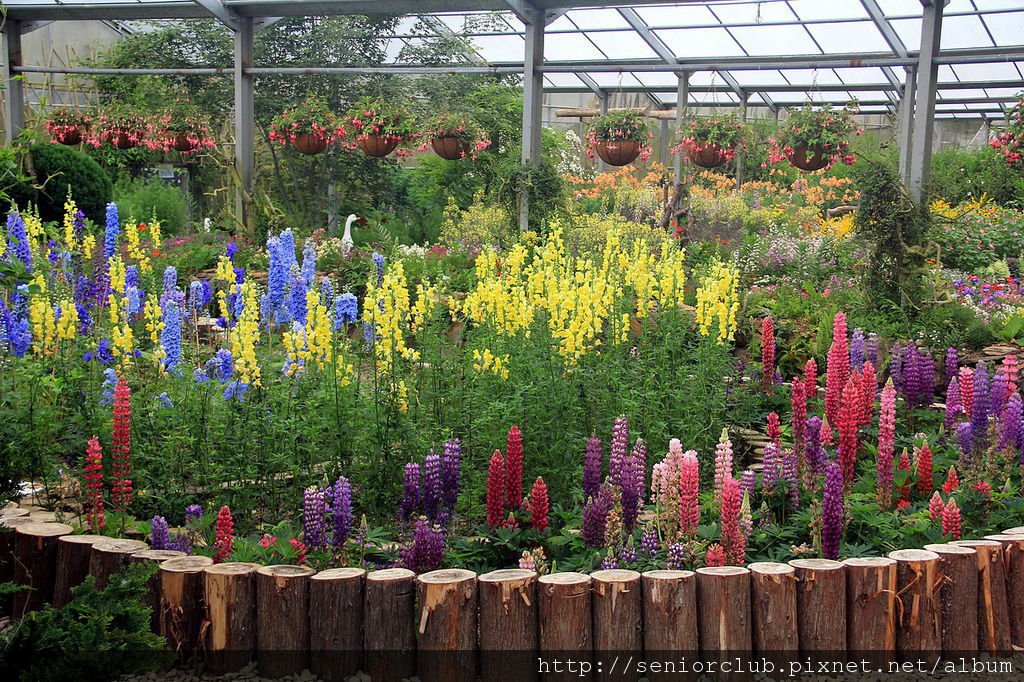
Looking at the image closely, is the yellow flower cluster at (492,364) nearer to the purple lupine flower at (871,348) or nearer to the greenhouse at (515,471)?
the greenhouse at (515,471)

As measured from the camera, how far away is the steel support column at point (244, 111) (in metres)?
12.8

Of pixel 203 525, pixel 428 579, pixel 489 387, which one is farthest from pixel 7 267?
pixel 489 387

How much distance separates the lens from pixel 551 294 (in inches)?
185

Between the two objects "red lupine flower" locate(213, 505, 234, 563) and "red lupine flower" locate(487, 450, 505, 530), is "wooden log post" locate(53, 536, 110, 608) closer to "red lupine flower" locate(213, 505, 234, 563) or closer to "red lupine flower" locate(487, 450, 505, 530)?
"red lupine flower" locate(213, 505, 234, 563)

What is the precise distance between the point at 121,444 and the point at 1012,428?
3466 millimetres

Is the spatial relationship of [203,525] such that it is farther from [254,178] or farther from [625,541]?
[254,178]

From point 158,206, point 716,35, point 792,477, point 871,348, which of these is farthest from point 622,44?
point 792,477

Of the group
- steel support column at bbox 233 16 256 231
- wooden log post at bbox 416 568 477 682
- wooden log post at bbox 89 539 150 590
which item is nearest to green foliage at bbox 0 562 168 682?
wooden log post at bbox 89 539 150 590

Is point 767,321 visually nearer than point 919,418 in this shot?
No

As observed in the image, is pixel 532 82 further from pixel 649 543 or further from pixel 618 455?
pixel 649 543

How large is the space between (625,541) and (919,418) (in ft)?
7.61

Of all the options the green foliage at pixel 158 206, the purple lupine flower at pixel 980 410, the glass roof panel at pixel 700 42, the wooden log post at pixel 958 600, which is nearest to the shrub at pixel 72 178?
the green foliage at pixel 158 206

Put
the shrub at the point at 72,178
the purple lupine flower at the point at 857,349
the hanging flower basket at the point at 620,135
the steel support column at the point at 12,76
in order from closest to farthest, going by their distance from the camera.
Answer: the purple lupine flower at the point at 857,349 → the hanging flower basket at the point at 620,135 → the shrub at the point at 72,178 → the steel support column at the point at 12,76

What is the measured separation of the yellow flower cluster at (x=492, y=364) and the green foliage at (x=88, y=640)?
208cm
